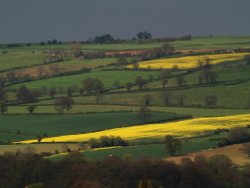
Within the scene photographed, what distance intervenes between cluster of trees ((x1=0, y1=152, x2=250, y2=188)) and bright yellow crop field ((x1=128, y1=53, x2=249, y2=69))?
199 ft

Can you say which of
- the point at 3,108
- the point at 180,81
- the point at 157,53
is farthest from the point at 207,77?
the point at 157,53

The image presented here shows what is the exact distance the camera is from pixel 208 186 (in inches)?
2393

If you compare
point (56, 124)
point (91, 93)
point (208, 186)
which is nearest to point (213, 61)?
point (91, 93)

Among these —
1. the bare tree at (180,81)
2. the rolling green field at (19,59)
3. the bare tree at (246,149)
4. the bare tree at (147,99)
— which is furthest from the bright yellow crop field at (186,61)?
the bare tree at (246,149)

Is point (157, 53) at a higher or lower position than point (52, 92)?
lower

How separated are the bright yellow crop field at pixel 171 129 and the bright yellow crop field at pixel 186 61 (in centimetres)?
4143

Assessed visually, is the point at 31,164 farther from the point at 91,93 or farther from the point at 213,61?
the point at 213,61

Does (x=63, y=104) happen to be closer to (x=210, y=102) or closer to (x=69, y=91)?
(x=210, y=102)

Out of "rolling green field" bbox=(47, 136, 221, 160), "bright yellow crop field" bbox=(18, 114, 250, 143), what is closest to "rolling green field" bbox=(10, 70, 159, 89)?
"bright yellow crop field" bbox=(18, 114, 250, 143)

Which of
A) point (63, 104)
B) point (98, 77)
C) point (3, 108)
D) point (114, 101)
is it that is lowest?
point (98, 77)

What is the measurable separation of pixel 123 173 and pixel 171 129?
718 inches

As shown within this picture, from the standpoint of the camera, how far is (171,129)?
262 feet

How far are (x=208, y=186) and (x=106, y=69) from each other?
68.8 m

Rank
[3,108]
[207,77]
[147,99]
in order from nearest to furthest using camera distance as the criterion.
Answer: [3,108], [147,99], [207,77]
